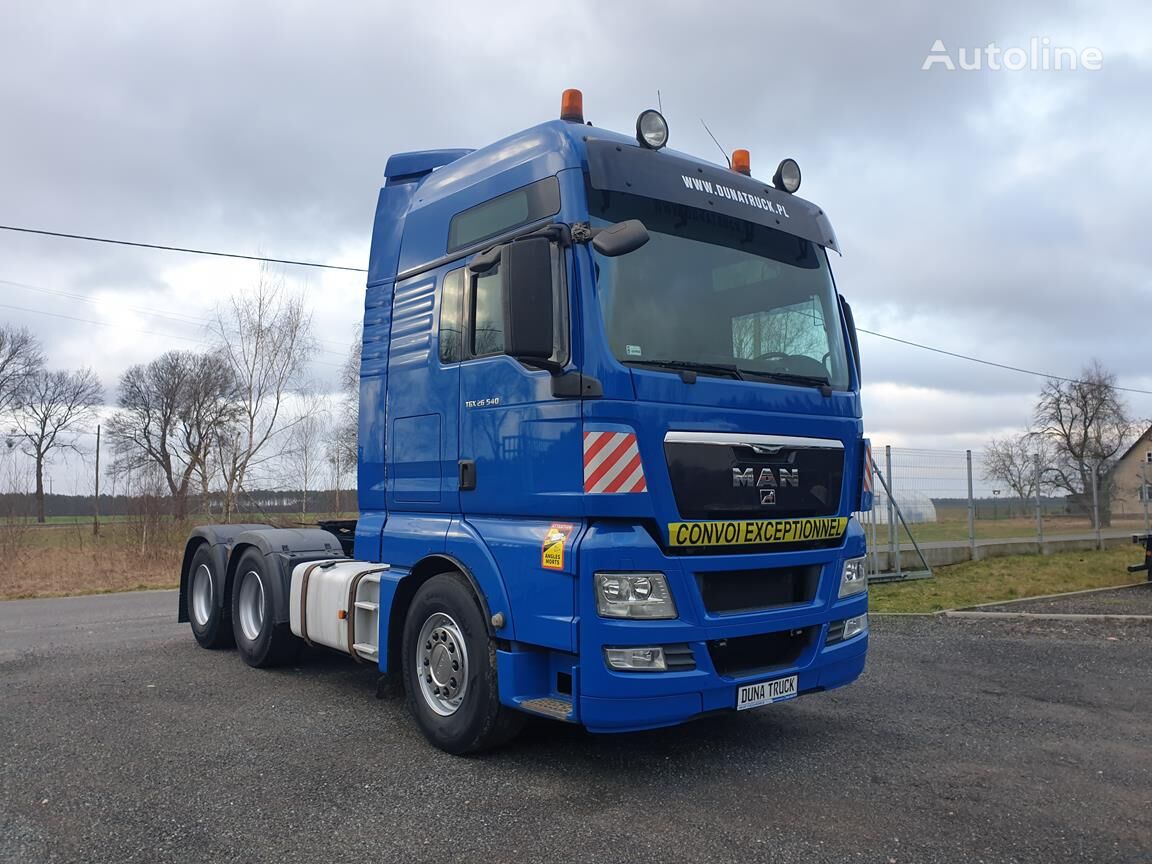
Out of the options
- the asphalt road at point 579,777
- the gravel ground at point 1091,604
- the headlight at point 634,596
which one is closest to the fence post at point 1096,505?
the gravel ground at point 1091,604

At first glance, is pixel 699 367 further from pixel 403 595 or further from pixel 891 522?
pixel 891 522

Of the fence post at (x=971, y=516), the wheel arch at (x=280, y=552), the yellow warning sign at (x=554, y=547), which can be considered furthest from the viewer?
the fence post at (x=971, y=516)

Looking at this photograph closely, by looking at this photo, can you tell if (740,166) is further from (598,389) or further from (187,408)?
(187,408)

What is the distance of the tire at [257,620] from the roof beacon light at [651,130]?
436cm

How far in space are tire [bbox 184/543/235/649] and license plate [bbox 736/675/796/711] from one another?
5.05m

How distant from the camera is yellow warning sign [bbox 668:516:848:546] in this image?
13.9ft

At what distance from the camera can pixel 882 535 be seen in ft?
46.4

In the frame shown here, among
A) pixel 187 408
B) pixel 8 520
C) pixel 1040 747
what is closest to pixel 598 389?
pixel 1040 747

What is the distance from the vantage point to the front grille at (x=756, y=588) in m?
4.33

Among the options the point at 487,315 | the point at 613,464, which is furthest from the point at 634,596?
the point at 487,315

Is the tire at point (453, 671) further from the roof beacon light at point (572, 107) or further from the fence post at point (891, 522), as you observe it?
the fence post at point (891, 522)

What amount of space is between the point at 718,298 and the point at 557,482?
1398 millimetres

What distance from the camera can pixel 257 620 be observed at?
7.16 meters

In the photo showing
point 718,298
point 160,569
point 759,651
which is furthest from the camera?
point 160,569
